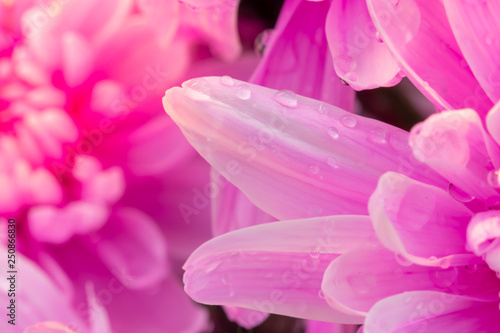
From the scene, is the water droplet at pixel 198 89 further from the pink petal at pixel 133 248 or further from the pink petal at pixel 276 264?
the pink petal at pixel 133 248

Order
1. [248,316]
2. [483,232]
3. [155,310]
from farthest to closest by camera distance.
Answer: [155,310], [248,316], [483,232]

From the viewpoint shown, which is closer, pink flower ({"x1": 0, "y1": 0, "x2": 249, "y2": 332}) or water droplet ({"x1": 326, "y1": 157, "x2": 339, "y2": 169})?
water droplet ({"x1": 326, "y1": 157, "x2": 339, "y2": 169})

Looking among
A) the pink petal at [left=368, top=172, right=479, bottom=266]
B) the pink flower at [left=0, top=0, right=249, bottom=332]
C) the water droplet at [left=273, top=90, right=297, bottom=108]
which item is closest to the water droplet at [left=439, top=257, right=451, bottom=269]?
the pink petal at [left=368, top=172, right=479, bottom=266]

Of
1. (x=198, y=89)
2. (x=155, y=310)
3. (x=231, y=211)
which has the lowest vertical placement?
(x=155, y=310)

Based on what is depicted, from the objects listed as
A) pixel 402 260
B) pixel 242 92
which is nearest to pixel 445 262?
pixel 402 260

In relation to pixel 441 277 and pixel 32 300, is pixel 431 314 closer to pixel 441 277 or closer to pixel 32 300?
pixel 441 277

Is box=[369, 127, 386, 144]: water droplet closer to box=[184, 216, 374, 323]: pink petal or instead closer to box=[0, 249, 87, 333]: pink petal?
box=[184, 216, 374, 323]: pink petal
